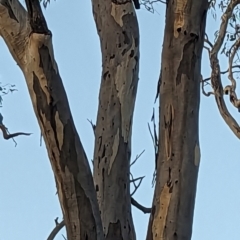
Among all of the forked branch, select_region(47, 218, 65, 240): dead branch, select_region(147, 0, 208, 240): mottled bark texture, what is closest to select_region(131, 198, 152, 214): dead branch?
select_region(47, 218, 65, 240): dead branch

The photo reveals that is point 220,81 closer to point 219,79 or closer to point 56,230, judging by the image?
point 219,79

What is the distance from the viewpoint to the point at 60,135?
65.5 inches

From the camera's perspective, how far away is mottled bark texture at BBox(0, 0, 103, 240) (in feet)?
5.37

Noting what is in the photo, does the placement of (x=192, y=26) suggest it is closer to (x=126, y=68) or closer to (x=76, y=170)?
(x=126, y=68)

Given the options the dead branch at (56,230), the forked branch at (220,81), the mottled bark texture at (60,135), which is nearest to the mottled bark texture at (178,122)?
the mottled bark texture at (60,135)

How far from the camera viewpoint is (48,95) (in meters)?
1.68

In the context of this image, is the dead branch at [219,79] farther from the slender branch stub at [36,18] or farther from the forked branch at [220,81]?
the slender branch stub at [36,18]

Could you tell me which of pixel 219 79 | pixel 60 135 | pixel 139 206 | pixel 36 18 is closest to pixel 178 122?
pixel 60 135

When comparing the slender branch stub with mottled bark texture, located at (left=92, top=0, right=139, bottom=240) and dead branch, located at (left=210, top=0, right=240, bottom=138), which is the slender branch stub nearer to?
mottled bark texture, located at (left=92, top=0, right=139, bottom=240)

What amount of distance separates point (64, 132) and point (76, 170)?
12cm

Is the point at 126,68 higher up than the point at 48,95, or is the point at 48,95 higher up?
the point at 126,68

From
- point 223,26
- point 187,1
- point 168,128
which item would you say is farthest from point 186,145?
point 223,26

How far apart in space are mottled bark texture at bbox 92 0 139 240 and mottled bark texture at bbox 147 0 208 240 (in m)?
0.24

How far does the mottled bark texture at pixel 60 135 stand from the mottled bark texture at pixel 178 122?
0.75 feet
